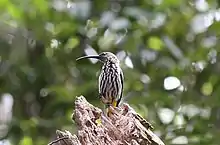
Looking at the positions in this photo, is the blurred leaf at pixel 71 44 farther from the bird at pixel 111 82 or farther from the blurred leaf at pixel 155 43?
the bird at pixel 111 82

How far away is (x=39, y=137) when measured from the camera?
595 centimetres

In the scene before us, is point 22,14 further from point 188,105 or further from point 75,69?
point 188,105

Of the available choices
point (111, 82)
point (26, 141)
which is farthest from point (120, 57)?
point (111, 82)

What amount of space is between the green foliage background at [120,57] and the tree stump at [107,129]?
218 cm

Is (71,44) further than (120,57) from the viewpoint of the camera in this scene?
Yes

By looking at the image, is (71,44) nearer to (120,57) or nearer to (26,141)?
(120,57)

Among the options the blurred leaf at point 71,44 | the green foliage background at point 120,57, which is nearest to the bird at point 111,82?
the green foliage background at point 120,57

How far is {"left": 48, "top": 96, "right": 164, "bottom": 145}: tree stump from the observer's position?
325 centimetres

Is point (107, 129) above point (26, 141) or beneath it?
beneath

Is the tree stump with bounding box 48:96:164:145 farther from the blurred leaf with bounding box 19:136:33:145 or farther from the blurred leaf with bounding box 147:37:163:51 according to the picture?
the blurred leaf with bounding box 147:37:163:51

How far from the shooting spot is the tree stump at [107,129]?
3252 millimetres

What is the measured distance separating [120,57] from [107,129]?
2.57 m

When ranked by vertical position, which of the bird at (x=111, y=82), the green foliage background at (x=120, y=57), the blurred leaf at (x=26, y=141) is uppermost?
the green foliage background at (x=120, y=57)

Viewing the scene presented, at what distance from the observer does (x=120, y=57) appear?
19.2 ft
